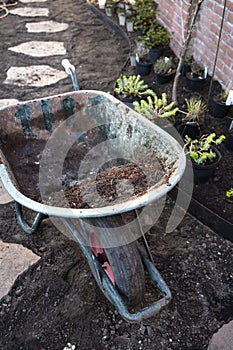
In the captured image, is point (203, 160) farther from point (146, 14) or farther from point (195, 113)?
point (146, 14)

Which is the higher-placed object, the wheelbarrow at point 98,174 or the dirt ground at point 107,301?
the wheelbarrow at point 98,174

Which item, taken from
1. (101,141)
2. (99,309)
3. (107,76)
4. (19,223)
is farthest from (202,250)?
(107,76)

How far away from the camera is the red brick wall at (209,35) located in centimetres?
287

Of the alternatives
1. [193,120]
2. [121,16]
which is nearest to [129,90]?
[193,120]

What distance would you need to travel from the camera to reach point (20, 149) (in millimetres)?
2068

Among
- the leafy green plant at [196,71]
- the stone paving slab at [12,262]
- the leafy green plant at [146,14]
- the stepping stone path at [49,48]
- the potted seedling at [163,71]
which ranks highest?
the leafy green plant at [146,14]

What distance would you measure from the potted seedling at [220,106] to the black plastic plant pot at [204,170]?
0.52 m

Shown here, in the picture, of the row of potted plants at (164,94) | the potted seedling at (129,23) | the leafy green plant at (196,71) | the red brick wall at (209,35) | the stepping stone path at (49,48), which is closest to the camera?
the row of potted plants at (164,94)

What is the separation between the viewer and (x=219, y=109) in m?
2.74

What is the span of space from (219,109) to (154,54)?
1.34 metres

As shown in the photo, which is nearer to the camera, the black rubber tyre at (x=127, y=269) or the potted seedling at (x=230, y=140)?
the black rubber tyre at (x=127, y=269)

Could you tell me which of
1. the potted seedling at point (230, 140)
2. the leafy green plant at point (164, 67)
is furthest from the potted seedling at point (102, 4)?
the potted seedling at point (230, 140)

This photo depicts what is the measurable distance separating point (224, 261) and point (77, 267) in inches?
33.9

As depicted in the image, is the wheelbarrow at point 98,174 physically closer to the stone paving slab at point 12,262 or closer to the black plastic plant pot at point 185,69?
the stone paving slab at point 12,262
